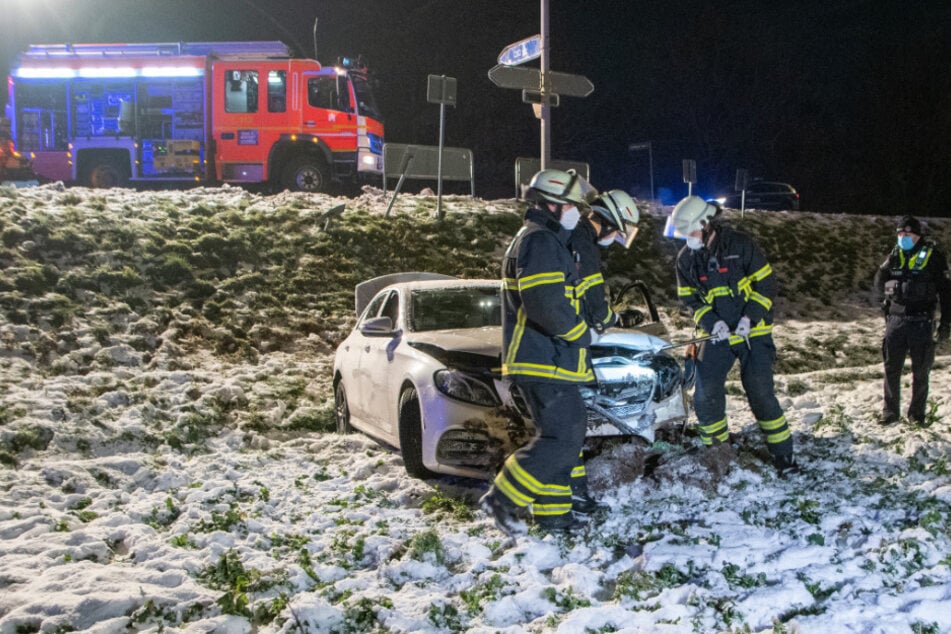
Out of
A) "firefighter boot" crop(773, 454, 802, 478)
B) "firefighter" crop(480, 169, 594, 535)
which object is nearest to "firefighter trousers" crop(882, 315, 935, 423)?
"firefighter boot" crop(773, 454, 802, 478)

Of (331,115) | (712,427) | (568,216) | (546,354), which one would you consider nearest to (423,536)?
(546,354)

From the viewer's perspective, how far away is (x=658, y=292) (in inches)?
601

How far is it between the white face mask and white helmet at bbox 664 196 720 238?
4.39ft

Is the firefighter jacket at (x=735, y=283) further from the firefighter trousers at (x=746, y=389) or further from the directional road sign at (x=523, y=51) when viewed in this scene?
the directional road sign at (x=523, y=51)

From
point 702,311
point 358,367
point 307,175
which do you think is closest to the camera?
point 702,311

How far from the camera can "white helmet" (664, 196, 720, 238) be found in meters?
5.88

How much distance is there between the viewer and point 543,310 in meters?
4.52

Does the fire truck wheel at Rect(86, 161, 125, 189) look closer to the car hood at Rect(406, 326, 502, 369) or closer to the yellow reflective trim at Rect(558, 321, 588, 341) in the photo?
the car hood at Rect(406, 326, 502, 369)

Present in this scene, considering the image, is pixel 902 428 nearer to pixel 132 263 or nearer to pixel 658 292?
pixel 658 292

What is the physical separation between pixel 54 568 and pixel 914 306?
244 inches

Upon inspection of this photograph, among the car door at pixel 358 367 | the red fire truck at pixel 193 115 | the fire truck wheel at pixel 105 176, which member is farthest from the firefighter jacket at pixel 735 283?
the fire truck wheel at pixel 105 176

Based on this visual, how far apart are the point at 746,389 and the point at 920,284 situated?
196cm

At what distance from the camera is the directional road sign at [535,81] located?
1188cm

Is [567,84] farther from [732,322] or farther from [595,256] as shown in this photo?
[595,256]
